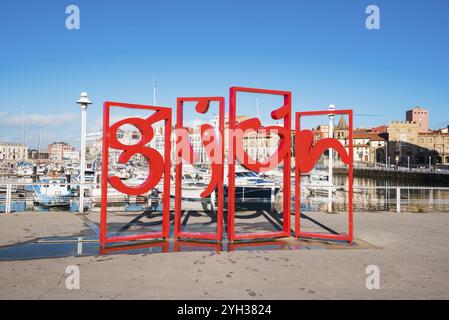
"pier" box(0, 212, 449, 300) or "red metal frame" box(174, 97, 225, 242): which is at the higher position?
"red metal frame" box(174, 97, 225, 242)

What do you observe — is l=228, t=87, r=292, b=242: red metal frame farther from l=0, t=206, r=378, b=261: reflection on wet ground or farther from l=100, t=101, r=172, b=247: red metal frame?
l=100, t=101, r=172, b=247: red metal frame

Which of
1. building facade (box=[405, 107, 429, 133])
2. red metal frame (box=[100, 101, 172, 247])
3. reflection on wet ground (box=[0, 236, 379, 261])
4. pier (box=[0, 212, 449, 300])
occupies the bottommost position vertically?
pier (box=[0, 212, 449, 300])

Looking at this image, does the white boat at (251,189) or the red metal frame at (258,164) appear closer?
the red metal frame at (258,164)

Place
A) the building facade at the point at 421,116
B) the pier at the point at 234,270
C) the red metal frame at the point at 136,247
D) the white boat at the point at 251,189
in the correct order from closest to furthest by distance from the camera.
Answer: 1. the pier at the point at 234,270
2. the red metal frame at the point at 136,247
3. the white boat at the point at 251,189
4. the building facade at the point at 421,116

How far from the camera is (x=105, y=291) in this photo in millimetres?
5133

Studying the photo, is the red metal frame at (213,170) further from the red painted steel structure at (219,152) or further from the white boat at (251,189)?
the white boat at (251,189)

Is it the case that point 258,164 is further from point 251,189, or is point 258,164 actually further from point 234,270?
point 251,189

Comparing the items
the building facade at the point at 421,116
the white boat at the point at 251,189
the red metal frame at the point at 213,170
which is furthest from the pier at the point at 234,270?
the building facade at the point at 421,116

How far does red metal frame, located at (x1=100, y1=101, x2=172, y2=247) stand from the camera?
7.97 m

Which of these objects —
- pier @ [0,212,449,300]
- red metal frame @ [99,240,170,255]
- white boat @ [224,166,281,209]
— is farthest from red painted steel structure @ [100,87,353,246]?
white boat @ [224,166,281,209]

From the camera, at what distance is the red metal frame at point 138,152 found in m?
7.97

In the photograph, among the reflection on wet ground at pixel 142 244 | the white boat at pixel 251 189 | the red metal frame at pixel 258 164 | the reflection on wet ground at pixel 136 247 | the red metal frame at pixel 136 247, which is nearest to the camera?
the reflection on wet ground at pixel 136 247

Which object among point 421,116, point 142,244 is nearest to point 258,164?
point 142,244
